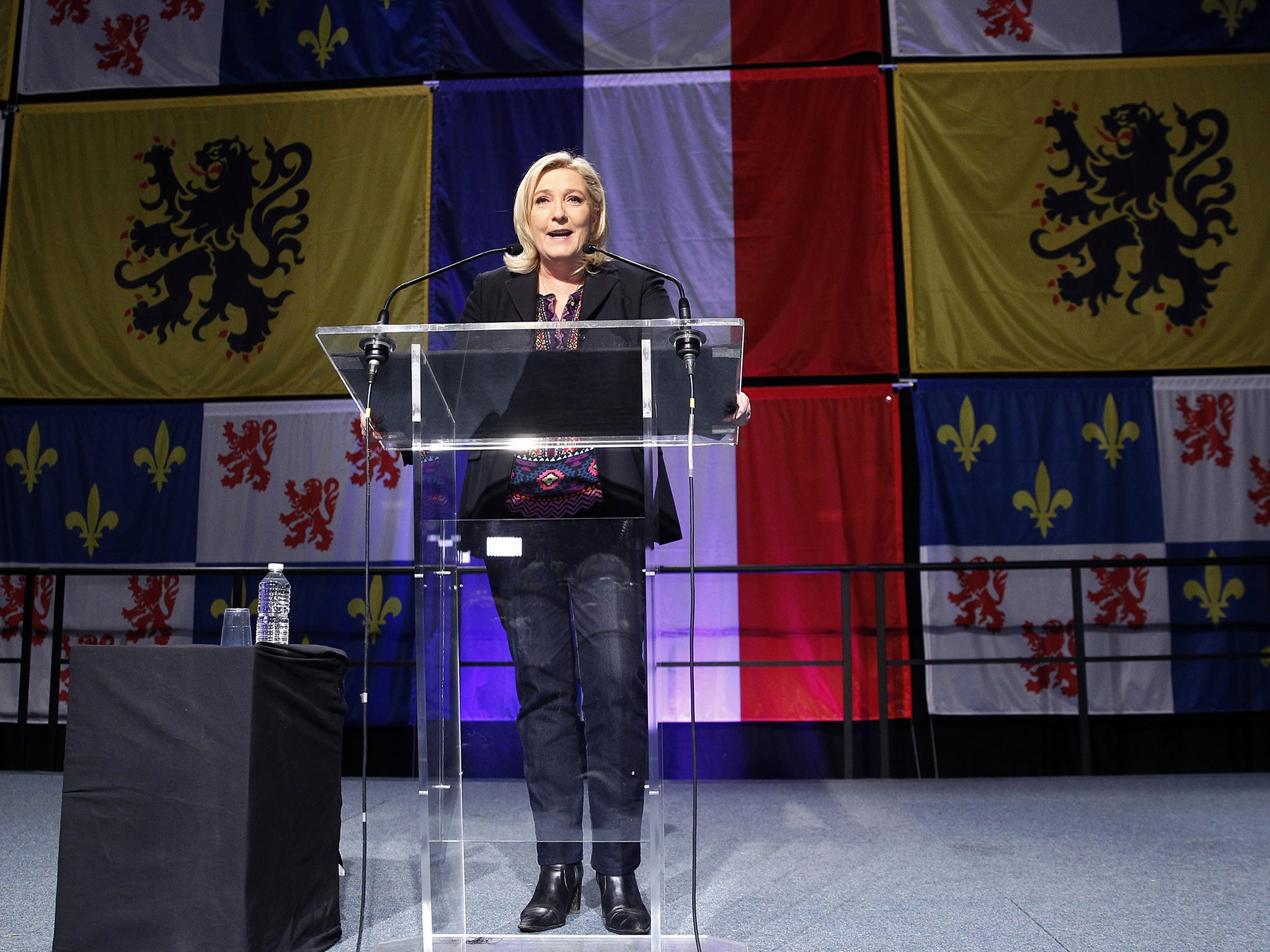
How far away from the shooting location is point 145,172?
14.9 feet

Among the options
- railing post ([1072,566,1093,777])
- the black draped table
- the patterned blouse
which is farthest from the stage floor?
the patterned blouse

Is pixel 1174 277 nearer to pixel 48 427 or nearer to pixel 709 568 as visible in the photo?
pixel 709 568

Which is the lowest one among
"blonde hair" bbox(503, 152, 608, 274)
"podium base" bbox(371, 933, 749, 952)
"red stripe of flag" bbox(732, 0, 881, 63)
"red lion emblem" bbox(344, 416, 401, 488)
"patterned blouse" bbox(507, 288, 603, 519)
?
"podium base" bbox(371, 933, 749, 952)

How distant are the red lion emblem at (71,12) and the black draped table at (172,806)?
440cm

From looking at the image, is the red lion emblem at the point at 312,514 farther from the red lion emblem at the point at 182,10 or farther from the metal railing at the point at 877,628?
the red lion emblem at the point at 182,10

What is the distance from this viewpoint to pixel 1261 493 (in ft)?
13.5

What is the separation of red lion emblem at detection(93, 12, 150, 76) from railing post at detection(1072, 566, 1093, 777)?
4780 millimetres

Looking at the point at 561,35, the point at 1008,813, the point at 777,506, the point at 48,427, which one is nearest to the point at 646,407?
the point at 1008,813

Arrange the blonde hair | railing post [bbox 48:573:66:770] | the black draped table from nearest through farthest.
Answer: the black draped table → the blonde hair → railing post [bbox 48:573:66:770]

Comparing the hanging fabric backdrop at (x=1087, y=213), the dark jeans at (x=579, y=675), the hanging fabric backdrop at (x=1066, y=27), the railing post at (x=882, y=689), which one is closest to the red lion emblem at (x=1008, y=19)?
the hanging fabric backdrop at (x=1066, y=27)

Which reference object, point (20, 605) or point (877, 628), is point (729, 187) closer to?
point (877, 628)

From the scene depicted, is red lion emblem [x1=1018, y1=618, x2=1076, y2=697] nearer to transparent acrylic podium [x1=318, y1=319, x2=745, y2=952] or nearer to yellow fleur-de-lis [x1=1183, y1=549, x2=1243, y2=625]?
yellow fleur-de-lis [x1=1183, y1=549, x2=1243, y2=625]

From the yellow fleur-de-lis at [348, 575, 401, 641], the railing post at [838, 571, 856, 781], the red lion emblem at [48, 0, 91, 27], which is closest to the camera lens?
the railing post at [838, 571, 856, 781]

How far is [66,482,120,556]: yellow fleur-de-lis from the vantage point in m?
4.37
